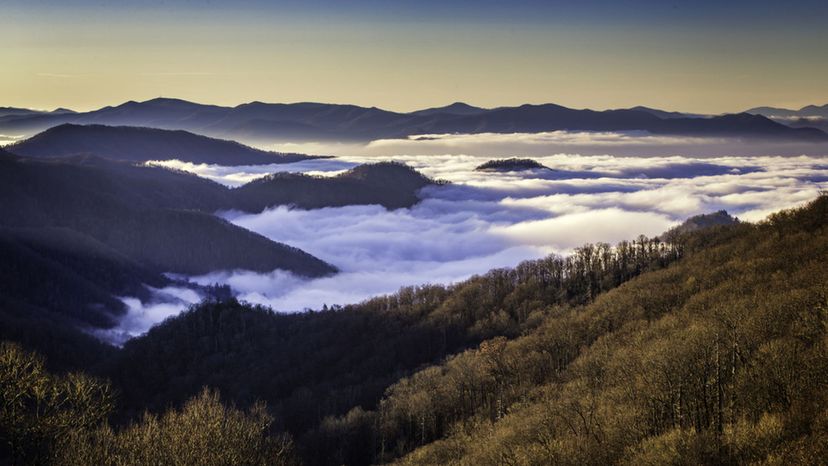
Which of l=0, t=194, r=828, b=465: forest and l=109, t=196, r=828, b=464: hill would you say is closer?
l=0, t=194, r=828, b=465: forest

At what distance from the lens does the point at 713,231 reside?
7269 inches

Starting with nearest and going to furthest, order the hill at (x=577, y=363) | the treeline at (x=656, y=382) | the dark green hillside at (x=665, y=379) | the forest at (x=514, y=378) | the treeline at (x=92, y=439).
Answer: the dark green hillside at (x=665, y=379)
the treeline at (x=92, y=439)
the treeline at (x=656, y=382)
the forest at (x=514, y=378)
the hill at (x=577, y=363)

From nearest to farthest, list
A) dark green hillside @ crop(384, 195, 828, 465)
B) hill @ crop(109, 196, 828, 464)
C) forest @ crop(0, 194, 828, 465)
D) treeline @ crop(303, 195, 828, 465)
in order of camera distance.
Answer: dark green hillside @ crop(384, 195, 828, 465) < treeline @ crop(303, 195, 828, 465) < forest @ crop(0, 194, 828, 465) < hill @ crop(109, 196, 828, 464)

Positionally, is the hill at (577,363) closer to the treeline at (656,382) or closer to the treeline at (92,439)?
the treeline at (656,382)

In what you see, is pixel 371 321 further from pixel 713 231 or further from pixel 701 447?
pixel 701 447

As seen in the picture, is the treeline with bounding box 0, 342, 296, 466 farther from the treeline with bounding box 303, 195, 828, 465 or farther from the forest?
the treeline with bounding box 303, 195, 828, 465

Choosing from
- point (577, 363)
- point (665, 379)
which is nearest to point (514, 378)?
point (577, 363)

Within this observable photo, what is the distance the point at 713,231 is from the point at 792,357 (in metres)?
138

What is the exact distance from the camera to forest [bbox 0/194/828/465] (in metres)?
50.1

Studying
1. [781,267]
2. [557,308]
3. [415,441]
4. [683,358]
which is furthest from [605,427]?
[557,308]

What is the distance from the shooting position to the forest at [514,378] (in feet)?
164

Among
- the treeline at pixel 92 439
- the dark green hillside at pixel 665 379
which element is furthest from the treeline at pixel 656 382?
the treeline at pixel 92 439

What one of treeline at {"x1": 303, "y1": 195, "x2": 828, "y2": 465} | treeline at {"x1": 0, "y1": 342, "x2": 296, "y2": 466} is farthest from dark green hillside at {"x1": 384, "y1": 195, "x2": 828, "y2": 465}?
treeline at {"x1": 0, "y1": 342, "x2": 296, "y2": 466}

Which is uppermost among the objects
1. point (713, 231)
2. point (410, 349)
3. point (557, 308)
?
point (713, 231)
